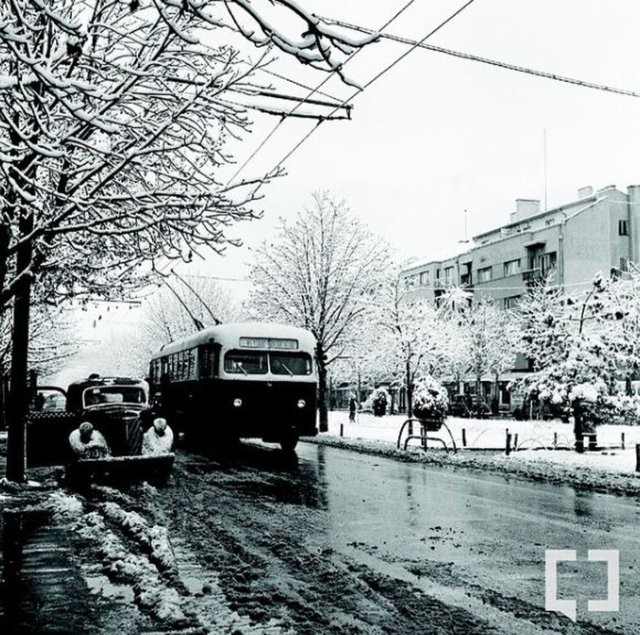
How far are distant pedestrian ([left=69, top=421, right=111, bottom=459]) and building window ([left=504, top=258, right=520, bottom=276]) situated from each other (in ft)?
182

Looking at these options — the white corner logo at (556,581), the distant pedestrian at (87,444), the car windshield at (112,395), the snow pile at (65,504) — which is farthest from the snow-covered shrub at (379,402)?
the white corner logo at (556,581)

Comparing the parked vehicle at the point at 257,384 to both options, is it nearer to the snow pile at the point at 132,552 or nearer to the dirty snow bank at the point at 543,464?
the dirty snow bank at the point at 543,464

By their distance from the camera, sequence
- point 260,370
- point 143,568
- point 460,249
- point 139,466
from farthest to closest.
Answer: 1. point 460,249
2. point 260,370
3. point 139,466
4. point 143,568

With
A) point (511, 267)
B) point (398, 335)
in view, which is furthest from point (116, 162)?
point (511, 267)

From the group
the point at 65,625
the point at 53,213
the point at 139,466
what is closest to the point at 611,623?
the point at 65,625

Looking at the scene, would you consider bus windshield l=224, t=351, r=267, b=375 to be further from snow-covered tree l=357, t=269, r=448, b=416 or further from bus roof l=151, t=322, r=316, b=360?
snow-covered tree l=357, t=269, r=448, b=416

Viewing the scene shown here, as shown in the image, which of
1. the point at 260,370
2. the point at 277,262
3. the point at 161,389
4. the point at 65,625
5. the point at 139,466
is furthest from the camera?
the point at 277,262

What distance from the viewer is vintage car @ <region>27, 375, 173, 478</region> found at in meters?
15.5

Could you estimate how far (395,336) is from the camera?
146 feet

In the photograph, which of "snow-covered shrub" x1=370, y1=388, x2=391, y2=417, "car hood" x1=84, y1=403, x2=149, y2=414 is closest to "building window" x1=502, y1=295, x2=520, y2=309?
"snow-covered shrub" x1=370, y1=388, x2=391, y2=417

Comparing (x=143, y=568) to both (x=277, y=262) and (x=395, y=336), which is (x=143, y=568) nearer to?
(x=277, y=262)

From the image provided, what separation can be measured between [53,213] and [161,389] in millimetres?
19056

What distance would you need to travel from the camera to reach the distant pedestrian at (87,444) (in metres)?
15.5

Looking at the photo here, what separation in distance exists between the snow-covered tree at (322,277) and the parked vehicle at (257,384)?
552 inches
